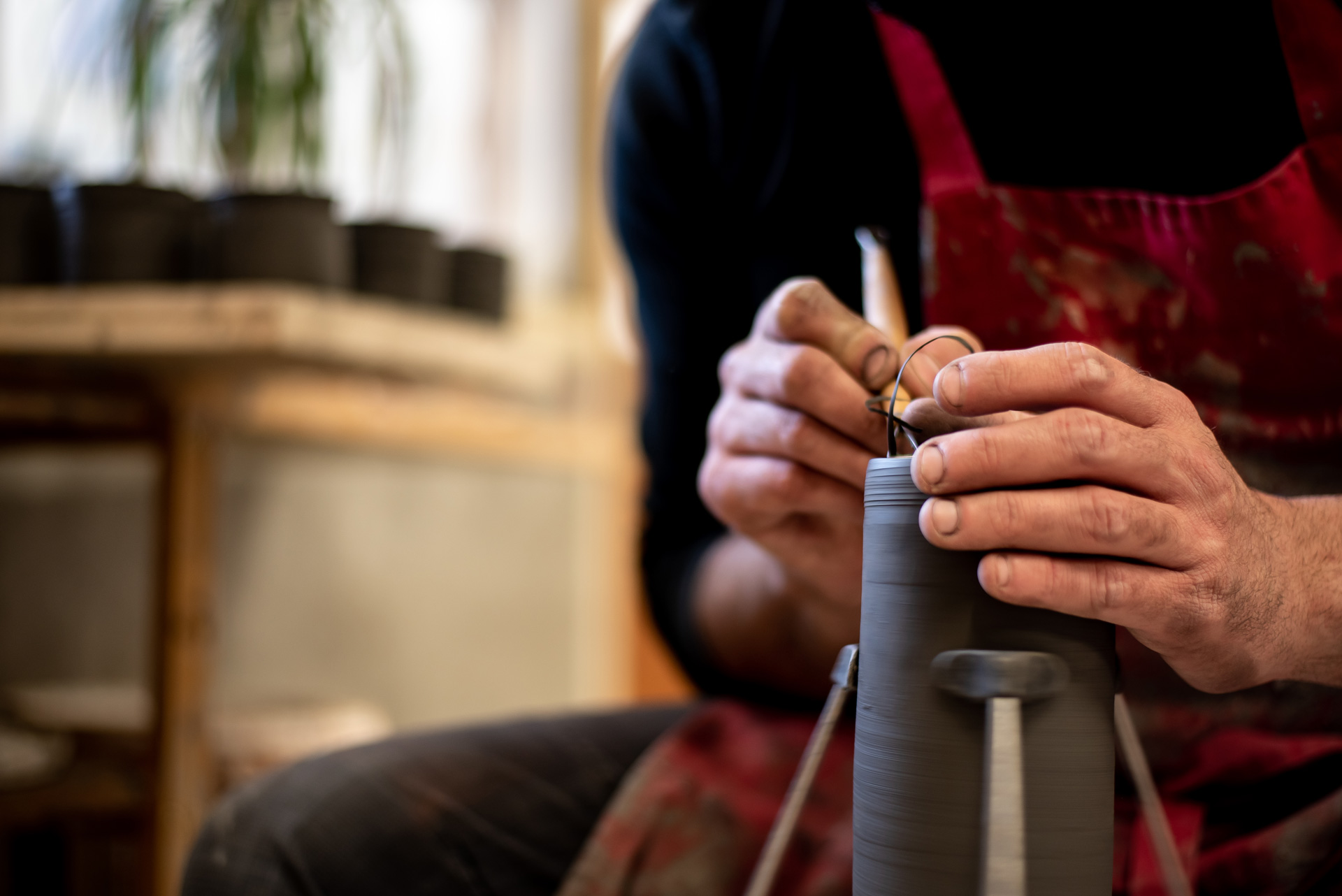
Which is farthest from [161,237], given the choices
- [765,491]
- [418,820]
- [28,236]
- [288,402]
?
[765,491]

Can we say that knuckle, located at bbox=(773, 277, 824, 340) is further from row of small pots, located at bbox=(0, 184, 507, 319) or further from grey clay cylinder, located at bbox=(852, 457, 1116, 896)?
row of small pots, located at bbox=(0, 184, 507, 319)

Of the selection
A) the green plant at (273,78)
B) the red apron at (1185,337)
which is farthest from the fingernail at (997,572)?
the green plant at (273,78)

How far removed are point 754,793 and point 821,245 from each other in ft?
1.38

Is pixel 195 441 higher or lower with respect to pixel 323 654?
higher

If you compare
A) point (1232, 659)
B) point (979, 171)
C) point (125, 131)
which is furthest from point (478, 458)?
point (1232, 659)

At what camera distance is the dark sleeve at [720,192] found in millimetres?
819

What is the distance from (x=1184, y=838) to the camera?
0.63 m

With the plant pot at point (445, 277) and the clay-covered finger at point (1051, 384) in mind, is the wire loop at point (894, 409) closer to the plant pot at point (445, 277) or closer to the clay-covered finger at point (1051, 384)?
the clay-covered finger at point (1051, 384)

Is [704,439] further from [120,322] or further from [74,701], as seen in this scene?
[74,701]

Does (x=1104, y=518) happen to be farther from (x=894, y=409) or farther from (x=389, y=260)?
(x=389, y=260)

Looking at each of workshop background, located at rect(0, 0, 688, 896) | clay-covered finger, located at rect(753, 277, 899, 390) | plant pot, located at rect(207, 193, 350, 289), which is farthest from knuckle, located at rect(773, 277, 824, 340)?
plant pot, located at rect(207, 193, 350, 289)

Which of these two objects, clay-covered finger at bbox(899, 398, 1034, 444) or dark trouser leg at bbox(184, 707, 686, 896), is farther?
dark trouser leg at bbox(184, 707, 686, 896)

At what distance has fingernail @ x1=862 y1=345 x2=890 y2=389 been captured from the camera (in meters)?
0.56

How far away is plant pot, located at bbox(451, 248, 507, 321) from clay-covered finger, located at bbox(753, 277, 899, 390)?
33.2 inches
